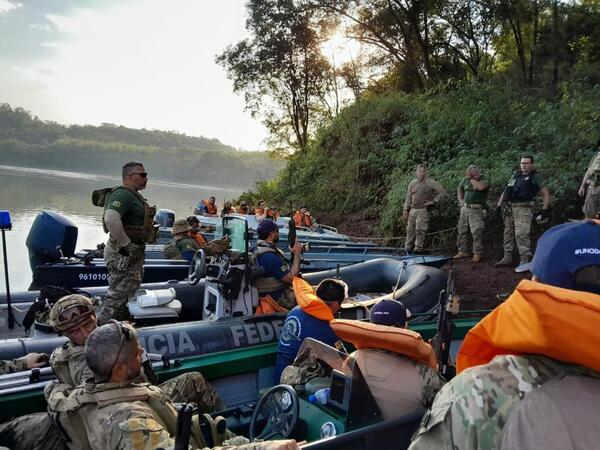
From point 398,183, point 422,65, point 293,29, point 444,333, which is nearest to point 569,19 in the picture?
point 422,65

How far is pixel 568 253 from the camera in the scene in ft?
3.40

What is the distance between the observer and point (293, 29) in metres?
19.9

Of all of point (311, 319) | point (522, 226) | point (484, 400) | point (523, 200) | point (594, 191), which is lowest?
point (311, 319)

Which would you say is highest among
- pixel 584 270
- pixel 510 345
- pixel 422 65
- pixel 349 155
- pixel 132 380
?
pixel 422 65

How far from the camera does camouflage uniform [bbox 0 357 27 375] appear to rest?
2.98 metres

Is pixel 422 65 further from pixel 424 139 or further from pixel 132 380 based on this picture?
pixel 132 380

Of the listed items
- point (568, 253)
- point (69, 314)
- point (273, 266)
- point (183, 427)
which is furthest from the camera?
point (273, 266)

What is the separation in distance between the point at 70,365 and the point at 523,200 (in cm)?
588

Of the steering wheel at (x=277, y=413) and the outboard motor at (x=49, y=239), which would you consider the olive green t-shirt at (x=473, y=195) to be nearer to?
the outboard motor at (x=49, y=239)

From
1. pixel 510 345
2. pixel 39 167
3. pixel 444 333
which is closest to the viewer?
pixel 510 345

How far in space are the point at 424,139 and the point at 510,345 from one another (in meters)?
11.4

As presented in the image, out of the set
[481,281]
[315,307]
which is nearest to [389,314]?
[315,307]

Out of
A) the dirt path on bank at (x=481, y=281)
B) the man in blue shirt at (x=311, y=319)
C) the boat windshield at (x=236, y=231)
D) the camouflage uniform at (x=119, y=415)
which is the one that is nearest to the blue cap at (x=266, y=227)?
the boat windshield at (x=236, y=231)

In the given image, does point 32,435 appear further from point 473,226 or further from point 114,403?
point 473,226
